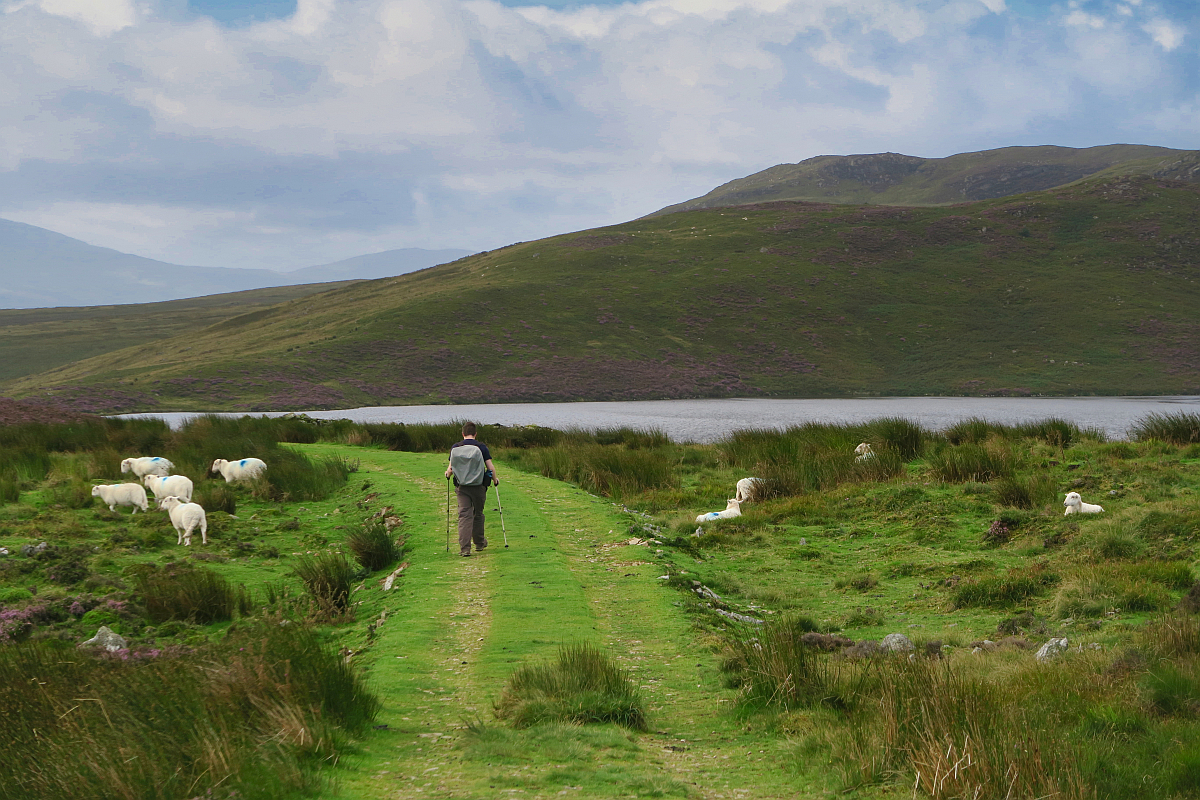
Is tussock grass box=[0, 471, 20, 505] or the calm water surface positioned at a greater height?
tussock grass box=[0, 471, 20, 505]

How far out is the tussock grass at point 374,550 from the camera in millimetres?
12562

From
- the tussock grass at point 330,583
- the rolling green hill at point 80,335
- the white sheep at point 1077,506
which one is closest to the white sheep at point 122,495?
the tussock grass at point 330,583

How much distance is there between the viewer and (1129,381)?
249ft

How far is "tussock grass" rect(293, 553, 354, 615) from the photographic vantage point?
10203mm

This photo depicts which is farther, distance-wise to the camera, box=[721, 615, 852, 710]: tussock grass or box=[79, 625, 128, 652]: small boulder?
box=[79, 625, 128, 652]: small boulder

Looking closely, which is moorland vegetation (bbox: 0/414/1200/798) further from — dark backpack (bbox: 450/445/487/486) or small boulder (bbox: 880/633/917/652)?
dark backpack (bbox: 450/445/487/486)

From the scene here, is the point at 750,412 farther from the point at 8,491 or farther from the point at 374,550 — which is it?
the point at 374,550

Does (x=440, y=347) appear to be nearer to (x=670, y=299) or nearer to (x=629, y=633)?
(x=670, y=299)

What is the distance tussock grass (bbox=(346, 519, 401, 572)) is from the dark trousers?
42.3 inches

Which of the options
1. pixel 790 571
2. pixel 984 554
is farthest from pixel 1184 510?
pixel 790 571

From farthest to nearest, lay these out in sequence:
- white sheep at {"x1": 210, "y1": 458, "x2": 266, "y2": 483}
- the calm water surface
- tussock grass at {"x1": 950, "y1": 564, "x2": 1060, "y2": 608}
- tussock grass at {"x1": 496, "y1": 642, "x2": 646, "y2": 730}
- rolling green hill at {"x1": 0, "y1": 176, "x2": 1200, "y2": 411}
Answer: rolling green hill at {"x1": 0, "y1": 176, "x2": 1200, "y2": 411} < the calm water surface < white sheep at {"x1": 210, "y1": 458, "x2": 266, "y2": 483} < tussock grass at {"x1": 950, "y1": 564, "x2": 1060, "y2": 608} < tussock grass at {"x1": 496, "y1": 642, "x2": 646, "y2": 730}

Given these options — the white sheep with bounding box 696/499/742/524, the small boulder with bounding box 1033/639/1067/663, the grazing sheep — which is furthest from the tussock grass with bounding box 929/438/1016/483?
the small boulder with bounding box 1033/639/1067/663

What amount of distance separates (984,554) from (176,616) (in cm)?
1123

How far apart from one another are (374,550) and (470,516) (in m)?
1.59
